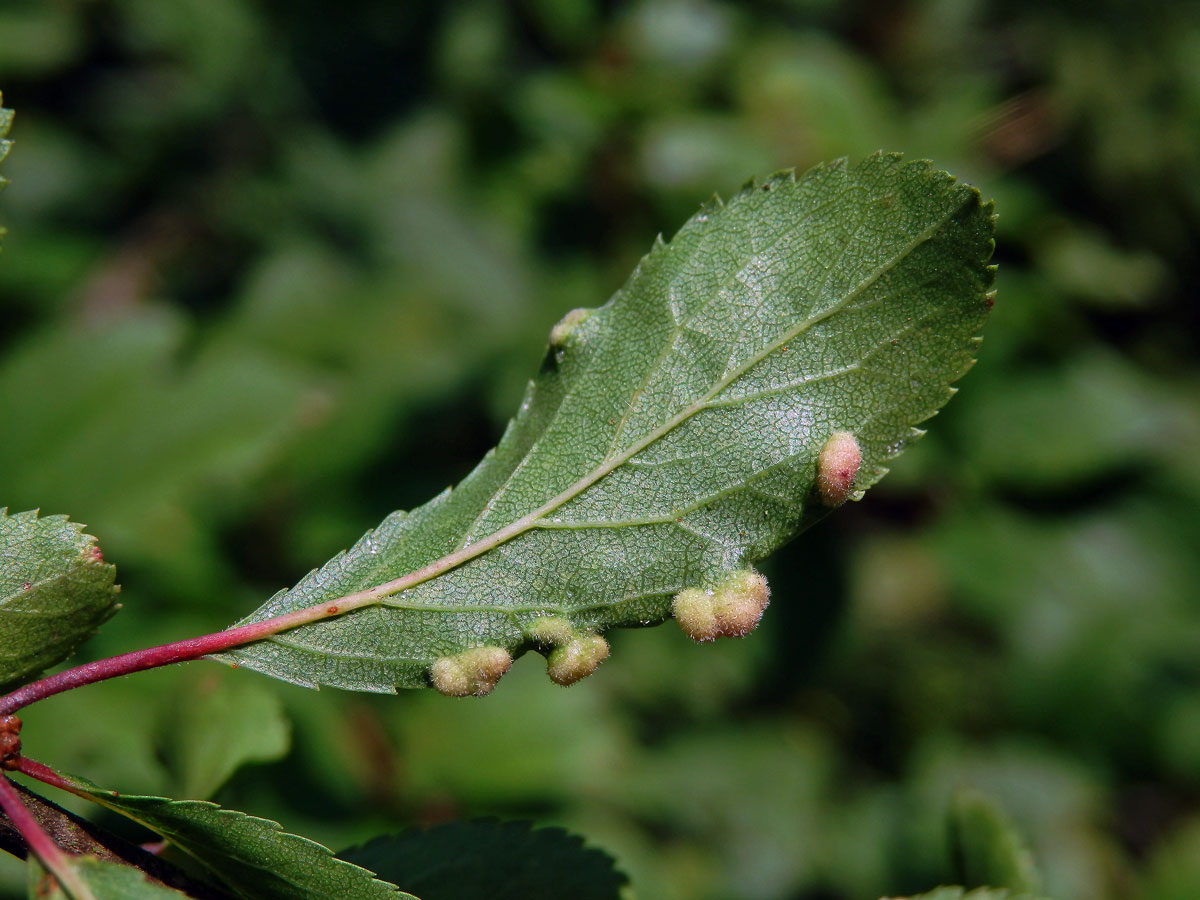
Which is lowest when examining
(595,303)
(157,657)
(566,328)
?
(157,657)

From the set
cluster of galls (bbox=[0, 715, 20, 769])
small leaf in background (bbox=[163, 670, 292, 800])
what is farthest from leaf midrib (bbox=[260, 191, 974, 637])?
small leaf in background (bbox=[163, 670, 292, 800])

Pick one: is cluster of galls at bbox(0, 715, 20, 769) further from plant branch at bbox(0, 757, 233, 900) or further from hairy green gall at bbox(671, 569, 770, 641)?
hairy green gall at bbox(671, 569, 770, 641)

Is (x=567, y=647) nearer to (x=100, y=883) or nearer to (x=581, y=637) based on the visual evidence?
(x=581, y=637)

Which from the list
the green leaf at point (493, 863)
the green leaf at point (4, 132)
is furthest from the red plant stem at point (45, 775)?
the green leaf at point (4, 132)

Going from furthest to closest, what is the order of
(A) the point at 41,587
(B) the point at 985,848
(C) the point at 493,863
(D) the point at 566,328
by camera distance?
(B) the point at 985,848
(C) the point at 493,863
(D) the point at 566,328
(A) the point at 41,587

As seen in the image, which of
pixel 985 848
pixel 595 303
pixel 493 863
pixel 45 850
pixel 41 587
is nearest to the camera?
pixel 45 850

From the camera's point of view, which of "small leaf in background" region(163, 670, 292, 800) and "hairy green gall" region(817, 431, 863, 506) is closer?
"hairy green gall" region(817, 431, 863, 506)

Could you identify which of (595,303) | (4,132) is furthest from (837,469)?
(595,303)
